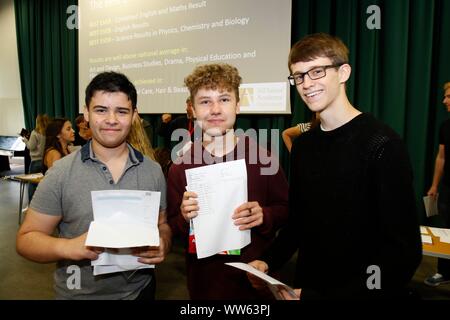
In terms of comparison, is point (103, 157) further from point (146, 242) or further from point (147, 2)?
point (147, 2)

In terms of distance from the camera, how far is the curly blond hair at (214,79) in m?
1.27

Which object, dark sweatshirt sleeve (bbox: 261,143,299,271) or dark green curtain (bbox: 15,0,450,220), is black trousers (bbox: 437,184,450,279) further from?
dark sweatshirt sleeve (bbox: 261,143,299,271)

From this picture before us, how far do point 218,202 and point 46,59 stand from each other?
7183mm

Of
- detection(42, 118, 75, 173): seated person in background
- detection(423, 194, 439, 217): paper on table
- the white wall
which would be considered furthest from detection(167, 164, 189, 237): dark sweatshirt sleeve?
the white wall

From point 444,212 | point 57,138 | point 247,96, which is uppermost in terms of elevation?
point 247,96

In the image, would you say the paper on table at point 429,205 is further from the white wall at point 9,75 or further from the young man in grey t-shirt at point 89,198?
the white wall at point 9,75

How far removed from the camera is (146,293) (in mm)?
1256

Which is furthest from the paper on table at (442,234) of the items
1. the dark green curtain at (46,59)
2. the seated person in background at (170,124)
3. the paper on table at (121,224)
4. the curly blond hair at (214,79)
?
the dark green curtain at (46,59)

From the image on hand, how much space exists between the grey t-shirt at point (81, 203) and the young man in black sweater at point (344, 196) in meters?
0.50

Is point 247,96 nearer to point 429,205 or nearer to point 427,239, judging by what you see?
point 429,205

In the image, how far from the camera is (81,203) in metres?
1.12
